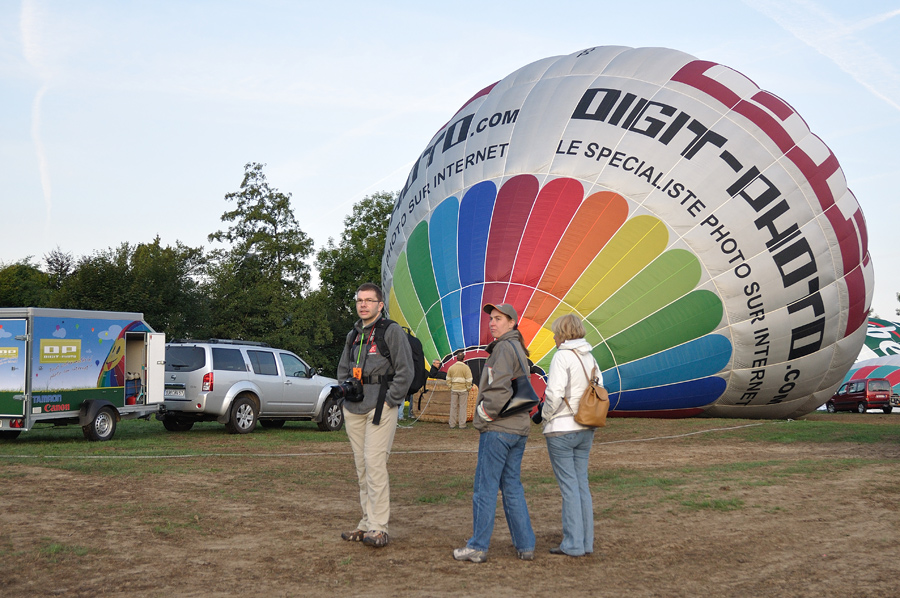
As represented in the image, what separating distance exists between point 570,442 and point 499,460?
0.56 m

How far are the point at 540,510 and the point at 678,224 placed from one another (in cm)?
942

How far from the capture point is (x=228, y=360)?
15.2 meters

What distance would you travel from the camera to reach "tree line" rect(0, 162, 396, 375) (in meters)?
39.3

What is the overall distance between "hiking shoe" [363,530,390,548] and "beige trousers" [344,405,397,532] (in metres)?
0.04

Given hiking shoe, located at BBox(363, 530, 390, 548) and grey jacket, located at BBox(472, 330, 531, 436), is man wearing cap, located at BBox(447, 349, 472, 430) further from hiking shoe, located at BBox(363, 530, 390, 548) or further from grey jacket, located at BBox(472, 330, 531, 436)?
A: grey jacket, located at BBox(472, 330, 531, 436)

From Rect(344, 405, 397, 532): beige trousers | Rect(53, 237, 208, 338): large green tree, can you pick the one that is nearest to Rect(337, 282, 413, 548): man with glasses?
Rect(344, 405, 397, 532): beige trousers

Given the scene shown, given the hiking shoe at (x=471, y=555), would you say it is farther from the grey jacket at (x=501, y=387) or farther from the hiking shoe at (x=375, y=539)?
the grey jacket at (x=501, y=387)

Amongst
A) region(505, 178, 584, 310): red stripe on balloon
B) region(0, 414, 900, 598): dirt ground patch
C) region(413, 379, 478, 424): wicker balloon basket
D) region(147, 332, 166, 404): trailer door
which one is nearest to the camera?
region(0, 414, 900, 598): dirt ground patch

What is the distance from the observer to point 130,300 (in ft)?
127

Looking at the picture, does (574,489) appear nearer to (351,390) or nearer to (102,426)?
(351,390)

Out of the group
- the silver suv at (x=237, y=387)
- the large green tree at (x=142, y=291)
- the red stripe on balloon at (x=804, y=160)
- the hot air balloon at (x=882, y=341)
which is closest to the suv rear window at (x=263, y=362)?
the silver suv at (x=237, y=387)

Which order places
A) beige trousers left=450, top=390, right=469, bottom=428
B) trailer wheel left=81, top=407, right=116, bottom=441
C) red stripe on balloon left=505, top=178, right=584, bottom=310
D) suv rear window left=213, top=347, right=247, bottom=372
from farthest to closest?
1. beige trousers left=450, top=390, right=469, bottom=428
2. red stripe on balloon left=505, top=178, right=584, bottom=310
3. suv rear window left=213, top=347, right=247, bottom=372
4. trailer wheel left=81, top=407, right=116, bottom=441

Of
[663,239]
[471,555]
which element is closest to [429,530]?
[471,555]

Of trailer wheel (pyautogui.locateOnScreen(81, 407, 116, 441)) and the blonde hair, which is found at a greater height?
the blonde hair
